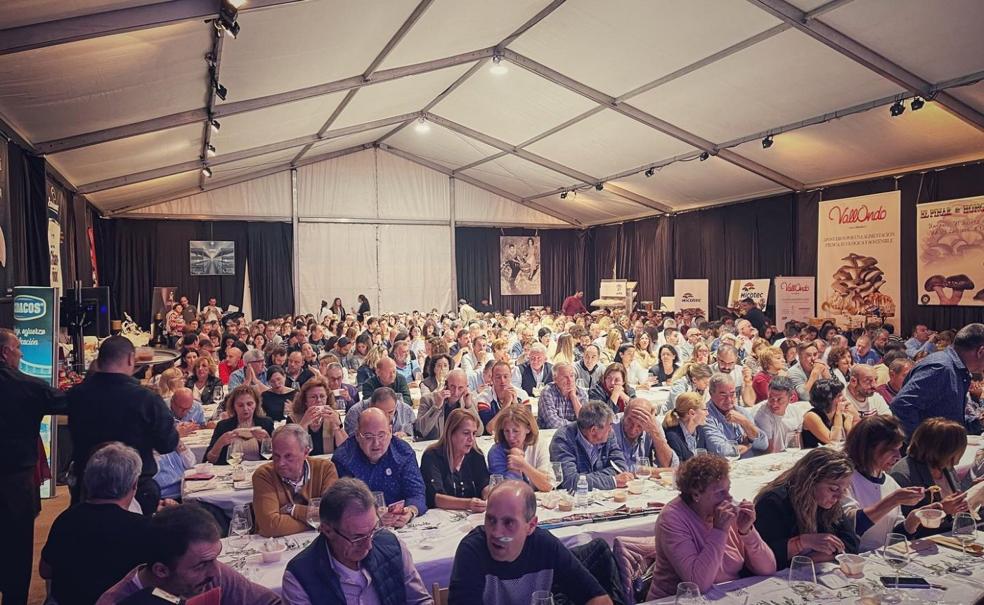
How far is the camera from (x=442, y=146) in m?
18.3

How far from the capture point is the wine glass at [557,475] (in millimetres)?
4027

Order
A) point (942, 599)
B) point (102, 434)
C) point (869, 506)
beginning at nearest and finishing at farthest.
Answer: point (942, 599), point (869, 506), point (102, 434)

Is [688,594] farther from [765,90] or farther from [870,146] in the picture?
[870,146]

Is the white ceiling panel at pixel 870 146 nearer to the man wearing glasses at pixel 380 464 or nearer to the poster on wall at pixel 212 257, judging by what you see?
the man wearing glasses at pixel 380 464

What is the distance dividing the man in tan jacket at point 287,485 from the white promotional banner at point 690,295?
14592 mm

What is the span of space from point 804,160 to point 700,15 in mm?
5337

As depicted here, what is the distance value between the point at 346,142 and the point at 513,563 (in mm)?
16806

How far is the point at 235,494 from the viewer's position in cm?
395

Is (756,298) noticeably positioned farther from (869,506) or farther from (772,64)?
(869,506)

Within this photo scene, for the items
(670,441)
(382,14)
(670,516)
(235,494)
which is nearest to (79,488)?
(235,494)

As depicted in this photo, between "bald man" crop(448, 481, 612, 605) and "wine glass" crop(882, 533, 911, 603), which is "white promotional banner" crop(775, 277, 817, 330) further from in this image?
"bald man" crop(448, 481, 612, 605)

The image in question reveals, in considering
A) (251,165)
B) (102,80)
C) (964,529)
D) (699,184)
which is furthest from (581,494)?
(251,165)

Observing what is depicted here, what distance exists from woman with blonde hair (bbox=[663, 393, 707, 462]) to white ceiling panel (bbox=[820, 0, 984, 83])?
226 inches

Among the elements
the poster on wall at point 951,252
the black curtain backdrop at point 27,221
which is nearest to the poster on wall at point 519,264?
the poster on wall at point 951,252
